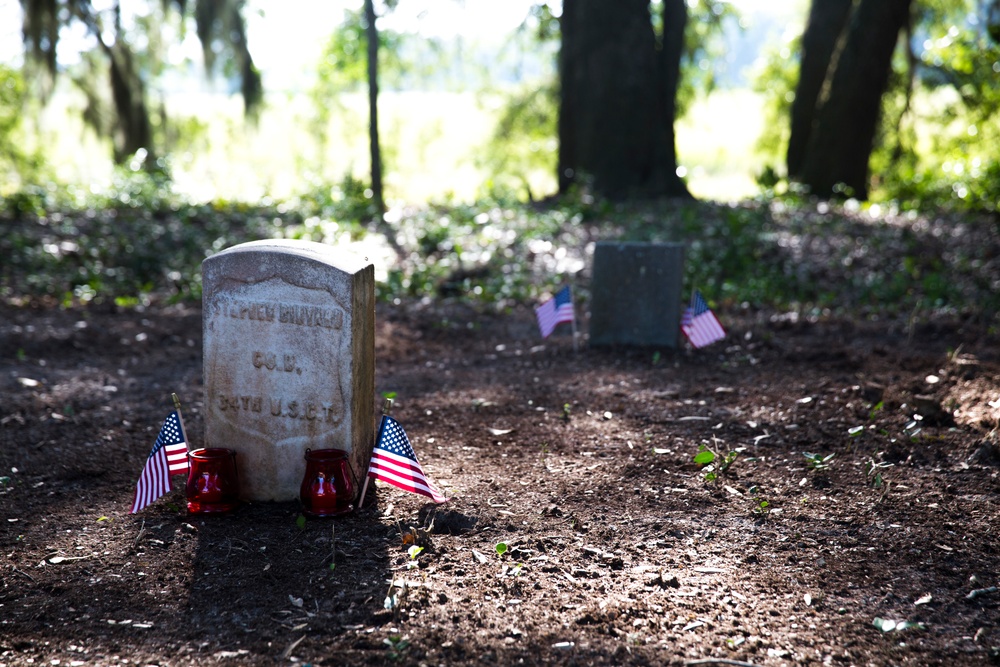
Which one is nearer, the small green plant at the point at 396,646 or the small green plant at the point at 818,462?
the small green plant at the point at 396,646

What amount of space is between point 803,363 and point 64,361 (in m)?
5.96

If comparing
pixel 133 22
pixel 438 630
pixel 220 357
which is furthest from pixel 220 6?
pixel 438 630

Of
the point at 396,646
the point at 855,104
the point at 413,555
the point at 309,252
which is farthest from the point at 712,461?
the point at 855,104

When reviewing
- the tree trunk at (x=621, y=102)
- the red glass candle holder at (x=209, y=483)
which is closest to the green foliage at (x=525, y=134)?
the tree trunk at (x=621, y=102)

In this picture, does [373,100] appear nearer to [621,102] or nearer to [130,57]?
[621,102]

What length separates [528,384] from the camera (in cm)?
632

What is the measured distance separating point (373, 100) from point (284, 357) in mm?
10478

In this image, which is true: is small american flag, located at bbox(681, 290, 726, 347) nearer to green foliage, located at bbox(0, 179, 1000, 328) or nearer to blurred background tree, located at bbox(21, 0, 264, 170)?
green foliage, located at bbox(0, 179, 1000, 328)

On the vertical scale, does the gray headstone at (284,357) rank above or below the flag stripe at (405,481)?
above

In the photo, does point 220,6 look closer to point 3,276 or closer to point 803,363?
point 3,276

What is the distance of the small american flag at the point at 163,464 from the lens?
13.0 ft

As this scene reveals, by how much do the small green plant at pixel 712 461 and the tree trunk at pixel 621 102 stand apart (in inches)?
321

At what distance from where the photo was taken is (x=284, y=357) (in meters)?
3.98

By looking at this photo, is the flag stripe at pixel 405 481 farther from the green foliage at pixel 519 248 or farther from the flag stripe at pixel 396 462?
the green foliage at pixel 519 248
